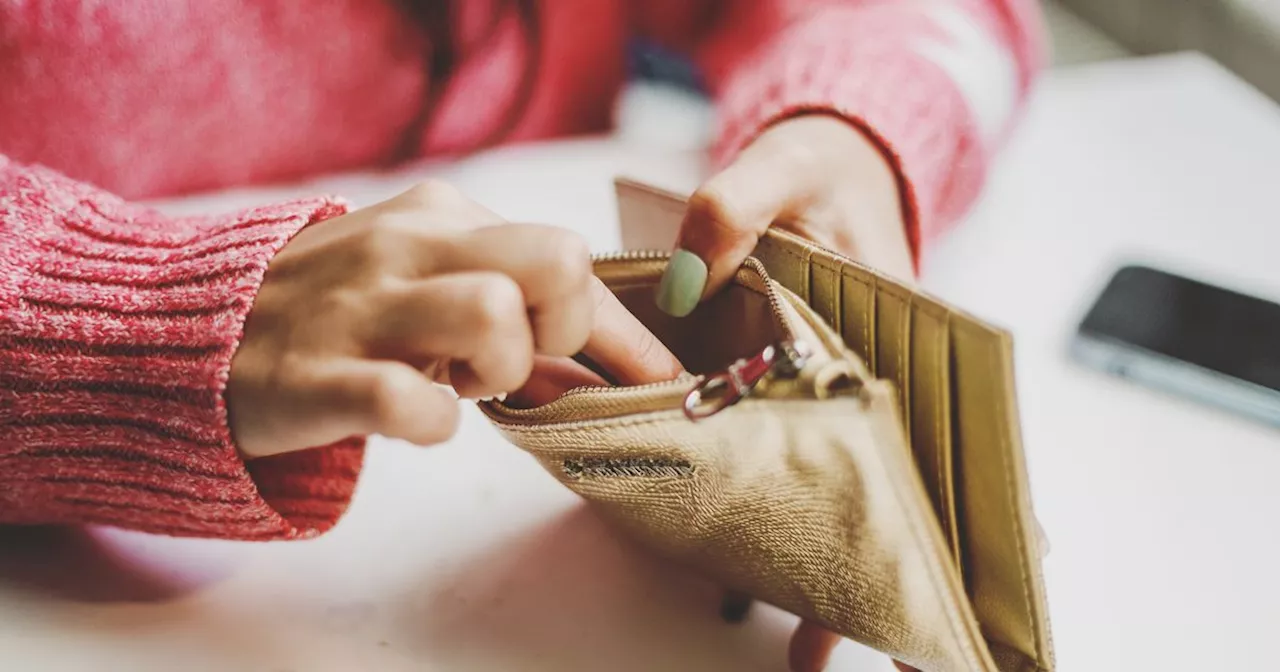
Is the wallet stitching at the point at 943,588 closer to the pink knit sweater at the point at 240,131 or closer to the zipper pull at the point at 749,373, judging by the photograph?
the zipper pull at the point at 749,373

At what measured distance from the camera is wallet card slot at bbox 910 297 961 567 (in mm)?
254

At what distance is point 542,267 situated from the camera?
10.2 inches

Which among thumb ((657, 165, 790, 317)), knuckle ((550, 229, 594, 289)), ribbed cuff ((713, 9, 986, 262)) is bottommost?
knuckle ((550, 229, 594, 289))

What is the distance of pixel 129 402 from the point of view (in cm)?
31

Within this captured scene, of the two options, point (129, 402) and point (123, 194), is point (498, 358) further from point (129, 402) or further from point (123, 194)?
point (123, 194)

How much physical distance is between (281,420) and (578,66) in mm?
438

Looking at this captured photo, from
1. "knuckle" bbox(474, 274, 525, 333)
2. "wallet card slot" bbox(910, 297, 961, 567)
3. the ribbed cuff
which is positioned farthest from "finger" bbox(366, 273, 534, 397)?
the ribbed cuff

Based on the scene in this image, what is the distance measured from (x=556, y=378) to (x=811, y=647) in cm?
12

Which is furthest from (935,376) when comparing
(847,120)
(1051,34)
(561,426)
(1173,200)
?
(1051,34)

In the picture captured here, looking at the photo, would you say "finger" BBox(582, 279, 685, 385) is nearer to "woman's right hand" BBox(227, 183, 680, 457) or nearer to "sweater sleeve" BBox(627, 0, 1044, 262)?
"woman's right hand" BBox(227, 183, 680, 457)

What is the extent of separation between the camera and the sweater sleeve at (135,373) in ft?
0.97

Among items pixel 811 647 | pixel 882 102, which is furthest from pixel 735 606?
pixel 882 102

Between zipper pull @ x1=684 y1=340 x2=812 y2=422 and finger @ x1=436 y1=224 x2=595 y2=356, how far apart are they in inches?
1.6

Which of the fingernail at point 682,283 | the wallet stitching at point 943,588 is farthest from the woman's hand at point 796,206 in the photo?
the wallet stitching at point 943,588
